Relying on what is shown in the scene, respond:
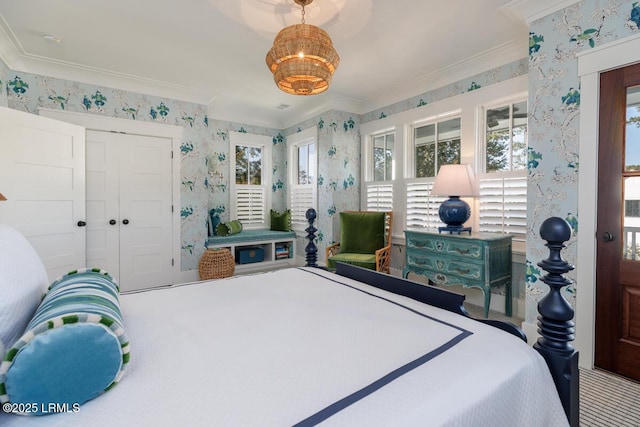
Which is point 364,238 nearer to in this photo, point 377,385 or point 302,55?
point 302,55

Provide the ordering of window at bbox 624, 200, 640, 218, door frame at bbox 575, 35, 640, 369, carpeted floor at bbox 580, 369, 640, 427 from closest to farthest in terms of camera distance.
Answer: carpeted floor at bbox 580, 369, 640, 427, window at bbox 624, 200, 640, 218, door frame at bbox 575, 35, 640, 369

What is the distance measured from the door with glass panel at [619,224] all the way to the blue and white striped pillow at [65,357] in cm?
264

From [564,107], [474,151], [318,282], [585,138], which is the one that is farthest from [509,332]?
[474,151]

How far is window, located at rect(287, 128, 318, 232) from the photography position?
4777mm

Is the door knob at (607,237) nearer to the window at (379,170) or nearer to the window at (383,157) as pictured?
the window at (379,170)

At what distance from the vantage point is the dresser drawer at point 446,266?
270cm

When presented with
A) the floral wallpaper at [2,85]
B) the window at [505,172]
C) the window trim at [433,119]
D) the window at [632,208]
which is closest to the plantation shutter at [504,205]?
the window at [505,172]

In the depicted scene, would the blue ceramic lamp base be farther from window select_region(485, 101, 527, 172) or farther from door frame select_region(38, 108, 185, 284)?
Answer: door frame select_region(38, 108, 185, 284)

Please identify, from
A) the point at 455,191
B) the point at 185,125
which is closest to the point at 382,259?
the point at 455,191

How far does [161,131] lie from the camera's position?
12.7 feet

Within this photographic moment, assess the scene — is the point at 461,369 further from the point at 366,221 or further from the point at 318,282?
the point at 366,221

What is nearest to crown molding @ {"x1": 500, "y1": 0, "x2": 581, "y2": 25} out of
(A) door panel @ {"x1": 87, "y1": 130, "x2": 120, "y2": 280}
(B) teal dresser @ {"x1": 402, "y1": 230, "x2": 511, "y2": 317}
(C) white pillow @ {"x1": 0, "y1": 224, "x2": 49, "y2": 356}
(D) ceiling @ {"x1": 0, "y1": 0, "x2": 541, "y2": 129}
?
(D) ceiling @ {"x1": 0, "y1": 0, "x2": 541, "y2": 129}

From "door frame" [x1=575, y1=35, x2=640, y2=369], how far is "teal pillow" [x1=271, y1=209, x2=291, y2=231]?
3942mm

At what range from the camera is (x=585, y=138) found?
6.56 ft
